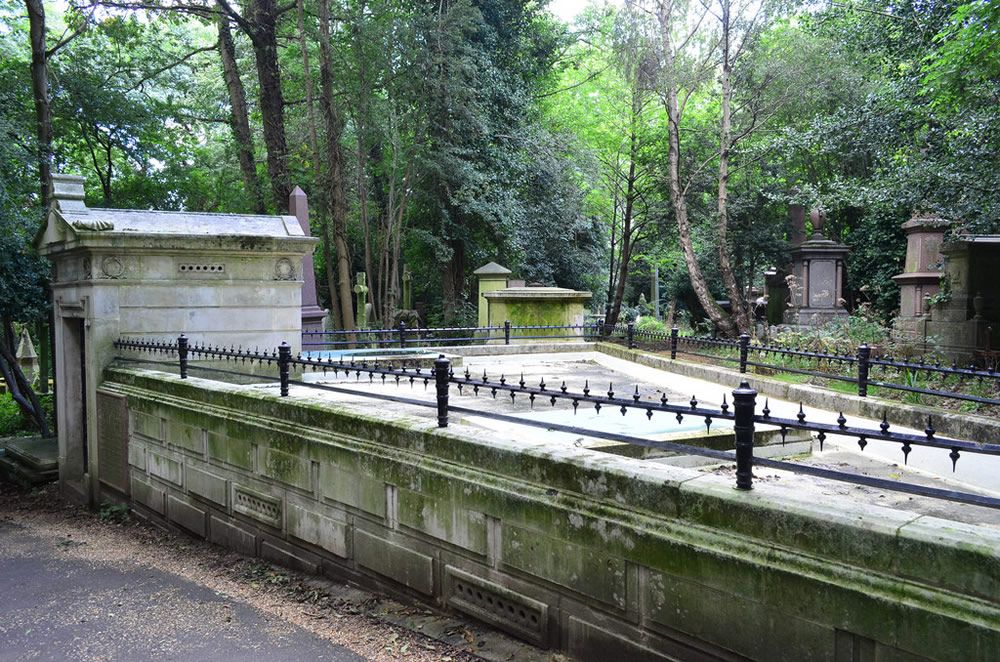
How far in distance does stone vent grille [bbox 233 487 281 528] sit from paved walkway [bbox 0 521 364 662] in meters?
0.86

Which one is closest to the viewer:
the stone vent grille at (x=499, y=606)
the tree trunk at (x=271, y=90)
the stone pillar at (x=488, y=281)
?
the stone vent grille at (x=499, y=606)

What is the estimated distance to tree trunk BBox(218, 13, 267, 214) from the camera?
20.4 meters

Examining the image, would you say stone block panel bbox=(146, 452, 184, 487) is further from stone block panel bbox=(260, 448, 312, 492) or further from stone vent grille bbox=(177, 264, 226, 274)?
stone vent grille bbox=(177, 264, 226, 274)

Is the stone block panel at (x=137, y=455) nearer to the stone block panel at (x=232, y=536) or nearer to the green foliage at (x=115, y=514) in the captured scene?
the green foliage at (x=115, y=514)

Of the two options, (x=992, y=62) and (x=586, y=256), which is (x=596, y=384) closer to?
(x=992, y=62)

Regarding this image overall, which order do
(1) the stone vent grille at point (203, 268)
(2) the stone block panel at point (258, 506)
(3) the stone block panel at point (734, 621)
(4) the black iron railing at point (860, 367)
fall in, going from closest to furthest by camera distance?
(3) the stone block panel at point (734, 621) < (4) the black iron railing at point (860, 367) < (2) the stone block panel at point (258, 506) < (1) the stone vent grille at point (203, 268)

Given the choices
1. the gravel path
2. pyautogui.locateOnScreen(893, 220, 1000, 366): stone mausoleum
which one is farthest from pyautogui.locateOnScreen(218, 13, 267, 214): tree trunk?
pyautogui.locateOnScreen(893, 220, 1000, 366): stone mausoleum

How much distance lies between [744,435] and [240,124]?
20642 millimetres

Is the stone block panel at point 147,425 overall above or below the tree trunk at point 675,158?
below

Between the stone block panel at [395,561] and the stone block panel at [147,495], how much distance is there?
461 cm

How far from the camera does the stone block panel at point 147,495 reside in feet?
30.6

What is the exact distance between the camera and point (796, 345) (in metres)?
13.7

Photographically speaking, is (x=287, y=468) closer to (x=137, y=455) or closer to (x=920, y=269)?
(x=137, y=455)

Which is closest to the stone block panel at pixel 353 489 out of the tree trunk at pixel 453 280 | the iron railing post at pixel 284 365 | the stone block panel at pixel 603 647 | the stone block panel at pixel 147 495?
the iron railing post at pixel 284 365
